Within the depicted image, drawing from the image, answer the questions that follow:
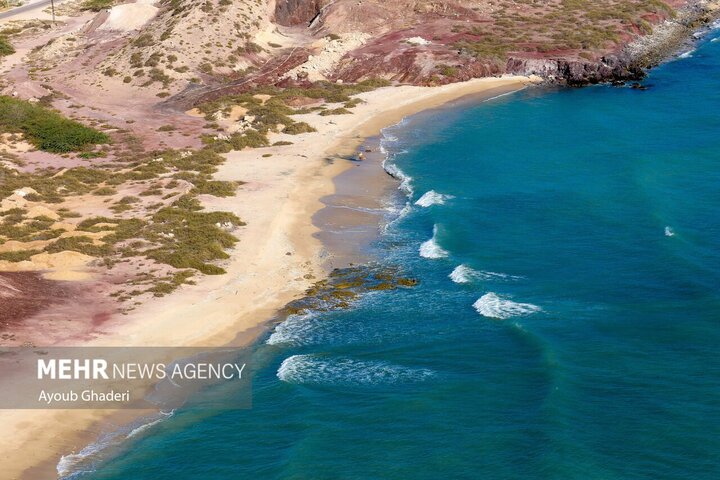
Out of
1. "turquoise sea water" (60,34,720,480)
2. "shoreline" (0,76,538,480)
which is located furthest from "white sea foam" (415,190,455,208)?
"shoreline" (0,76,538,480)

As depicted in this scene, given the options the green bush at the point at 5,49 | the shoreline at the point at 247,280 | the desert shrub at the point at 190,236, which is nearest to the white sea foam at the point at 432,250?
the shoreline at the point at 247,280

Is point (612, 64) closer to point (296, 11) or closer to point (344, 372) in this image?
point (296, 11)

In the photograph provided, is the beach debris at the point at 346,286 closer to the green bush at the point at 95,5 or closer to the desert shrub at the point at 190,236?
the desert shrub at the point at 190,236

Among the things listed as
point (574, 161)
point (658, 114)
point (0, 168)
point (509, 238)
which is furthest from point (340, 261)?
point (658, 114)

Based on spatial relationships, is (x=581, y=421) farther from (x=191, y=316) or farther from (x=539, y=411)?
(x=191, y=316)

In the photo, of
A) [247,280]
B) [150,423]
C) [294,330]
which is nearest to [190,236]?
[247,280]

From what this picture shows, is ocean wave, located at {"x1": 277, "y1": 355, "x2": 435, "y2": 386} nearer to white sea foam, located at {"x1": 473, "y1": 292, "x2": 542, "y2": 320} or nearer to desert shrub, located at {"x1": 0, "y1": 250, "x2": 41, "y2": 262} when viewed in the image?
white sea foam, located at {"x1": 473, "y1": 292, "x2": 542, "y2": 320}
